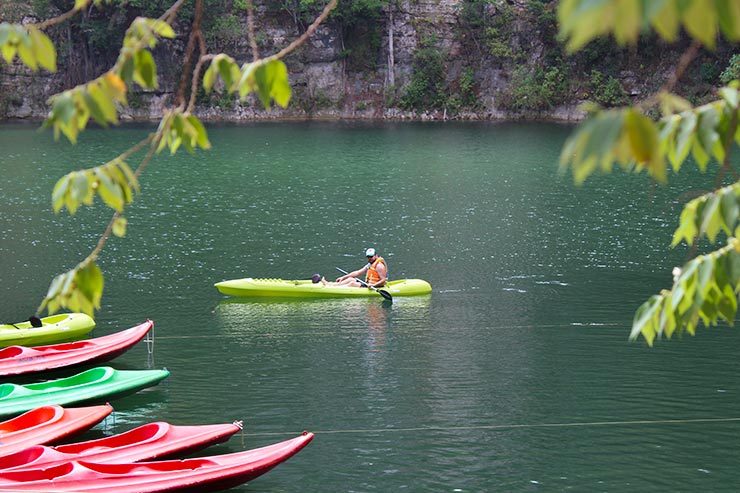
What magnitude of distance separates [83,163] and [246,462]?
28.5 m

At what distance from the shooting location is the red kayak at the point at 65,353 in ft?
45.0

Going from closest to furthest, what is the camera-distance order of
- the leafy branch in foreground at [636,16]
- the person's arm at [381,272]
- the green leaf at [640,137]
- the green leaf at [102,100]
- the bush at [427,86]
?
1. the leafy branch in foreground at [636,16]
2. the green leaf at [640,137]
3. the green leaf at [102,100]
4. the person's arm at [381,272]
5. the bush at [427,86]

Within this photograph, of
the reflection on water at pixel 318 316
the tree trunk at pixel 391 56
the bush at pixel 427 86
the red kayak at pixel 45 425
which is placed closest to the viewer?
the red kayak at pixel 45 425

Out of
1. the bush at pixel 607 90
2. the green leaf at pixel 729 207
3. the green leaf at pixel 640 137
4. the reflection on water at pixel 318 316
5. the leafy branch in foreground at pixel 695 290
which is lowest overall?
the reflection on water at pixel 318 316

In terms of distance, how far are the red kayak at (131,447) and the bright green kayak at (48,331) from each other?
4.85 meters

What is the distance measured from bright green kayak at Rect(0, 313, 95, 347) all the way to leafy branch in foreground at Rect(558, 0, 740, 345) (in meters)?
12.5

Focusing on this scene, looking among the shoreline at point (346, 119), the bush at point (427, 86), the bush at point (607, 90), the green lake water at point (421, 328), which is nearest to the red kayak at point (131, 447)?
the green lake water at point (421, 328)

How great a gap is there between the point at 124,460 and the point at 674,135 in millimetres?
7636

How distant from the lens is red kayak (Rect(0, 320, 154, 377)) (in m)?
13.7

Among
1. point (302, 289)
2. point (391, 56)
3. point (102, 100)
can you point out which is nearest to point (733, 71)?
point (391, 56)

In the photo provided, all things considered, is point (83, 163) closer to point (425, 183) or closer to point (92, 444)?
point (425, 183)

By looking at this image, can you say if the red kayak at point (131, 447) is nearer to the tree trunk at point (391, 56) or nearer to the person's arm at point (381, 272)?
the person's arm at point (381, 272)

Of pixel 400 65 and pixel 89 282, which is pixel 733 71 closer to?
pixel 400 65

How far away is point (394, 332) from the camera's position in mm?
16750
